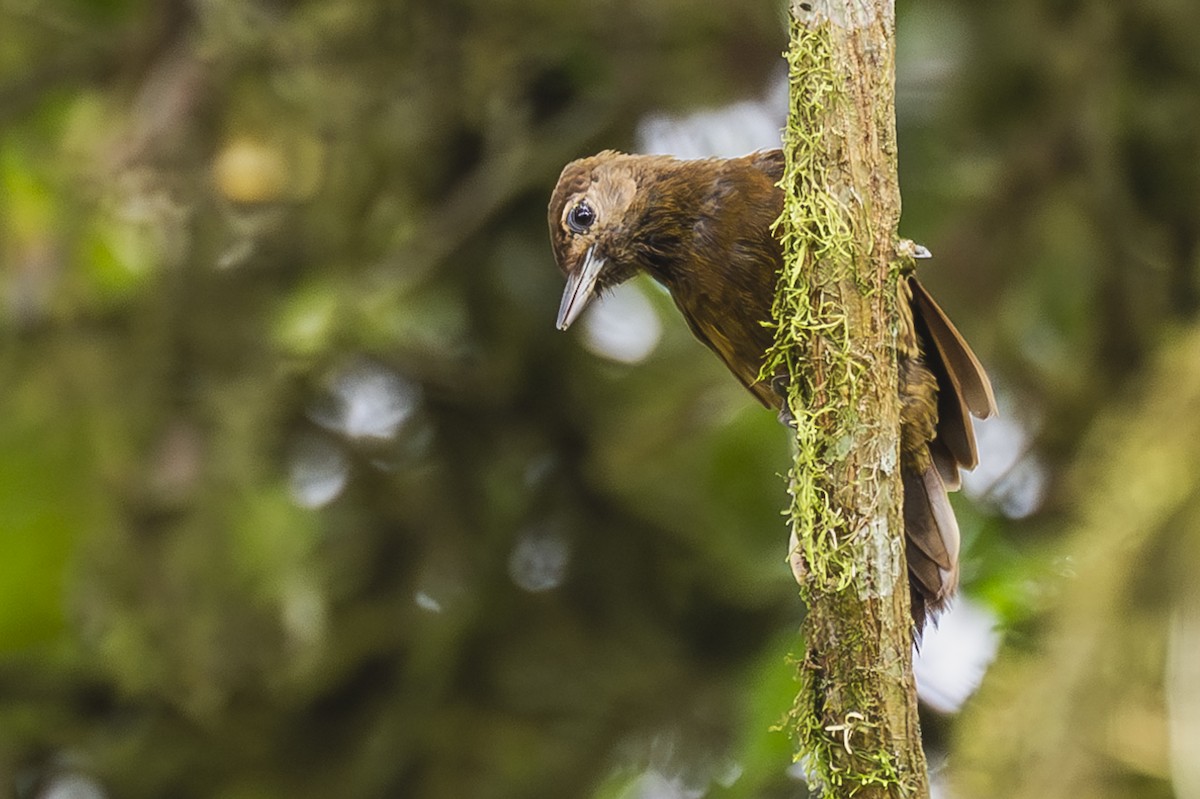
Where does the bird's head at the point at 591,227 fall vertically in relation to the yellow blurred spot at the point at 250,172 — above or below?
above

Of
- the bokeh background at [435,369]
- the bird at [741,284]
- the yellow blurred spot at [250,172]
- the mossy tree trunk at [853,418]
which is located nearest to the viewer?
the mossy tree trunk at [853,418]

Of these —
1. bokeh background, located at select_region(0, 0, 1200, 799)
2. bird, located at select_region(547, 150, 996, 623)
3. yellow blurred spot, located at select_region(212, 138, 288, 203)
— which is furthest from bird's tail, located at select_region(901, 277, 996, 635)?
yellow blurred spot, located at select_region(212, 138, 288, 203)

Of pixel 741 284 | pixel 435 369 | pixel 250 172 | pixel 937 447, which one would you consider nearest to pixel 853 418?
pixel 741 284

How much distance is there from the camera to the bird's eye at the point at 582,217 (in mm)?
3695

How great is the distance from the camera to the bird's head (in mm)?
3684

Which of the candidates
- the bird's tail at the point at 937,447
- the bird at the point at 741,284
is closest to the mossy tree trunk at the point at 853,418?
the bird at the point at 741,284

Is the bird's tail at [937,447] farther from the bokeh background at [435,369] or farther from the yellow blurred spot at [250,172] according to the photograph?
the yellow blurred spot at [250,172]

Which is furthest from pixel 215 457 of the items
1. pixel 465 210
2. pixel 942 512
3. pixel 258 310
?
pixel 942 512

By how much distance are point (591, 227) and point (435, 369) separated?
144cm

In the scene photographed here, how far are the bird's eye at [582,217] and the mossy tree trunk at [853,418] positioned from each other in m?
1.32

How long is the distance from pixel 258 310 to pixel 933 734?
2.53 m

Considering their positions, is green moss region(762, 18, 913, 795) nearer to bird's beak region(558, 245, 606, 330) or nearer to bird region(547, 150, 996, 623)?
bird region(547, 150, 996, 623)

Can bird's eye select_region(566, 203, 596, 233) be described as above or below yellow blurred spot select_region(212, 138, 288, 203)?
above

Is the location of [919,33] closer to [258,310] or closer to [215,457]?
[258,310]
